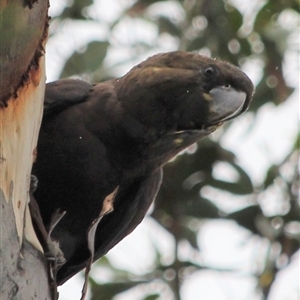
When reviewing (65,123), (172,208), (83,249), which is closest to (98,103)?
(65,123)

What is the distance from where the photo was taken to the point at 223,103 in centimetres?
189

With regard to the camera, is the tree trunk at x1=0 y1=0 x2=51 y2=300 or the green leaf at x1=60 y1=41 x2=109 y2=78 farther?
the green leaf at x1=60 y1=41 x2=109 y2=78

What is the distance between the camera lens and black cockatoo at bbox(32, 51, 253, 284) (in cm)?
181

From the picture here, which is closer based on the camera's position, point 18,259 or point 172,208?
point 18,259

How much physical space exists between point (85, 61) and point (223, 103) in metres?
0.80

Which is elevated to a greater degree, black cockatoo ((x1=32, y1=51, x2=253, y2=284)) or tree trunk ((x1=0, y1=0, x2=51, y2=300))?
tree trunk ((x1=0, y1=0, x2=51, y2=300))

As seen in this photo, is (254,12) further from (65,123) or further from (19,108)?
(19,108)

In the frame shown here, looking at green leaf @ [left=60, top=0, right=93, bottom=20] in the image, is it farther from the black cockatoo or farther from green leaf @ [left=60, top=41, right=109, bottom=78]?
the black cockatoo

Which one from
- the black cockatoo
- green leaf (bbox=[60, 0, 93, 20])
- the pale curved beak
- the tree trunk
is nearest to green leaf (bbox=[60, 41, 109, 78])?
green leaf (bbox=[60, 0, 93, 20])

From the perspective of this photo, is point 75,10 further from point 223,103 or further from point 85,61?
point 223,103

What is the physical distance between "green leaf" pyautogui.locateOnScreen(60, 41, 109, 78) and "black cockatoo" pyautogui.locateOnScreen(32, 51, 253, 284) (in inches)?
22.2

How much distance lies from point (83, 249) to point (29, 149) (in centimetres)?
79

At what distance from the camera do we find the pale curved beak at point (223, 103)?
74.0 inches

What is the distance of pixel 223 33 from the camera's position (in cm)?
262
